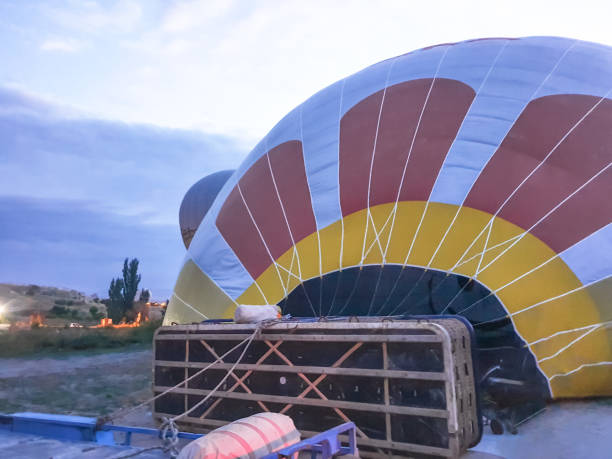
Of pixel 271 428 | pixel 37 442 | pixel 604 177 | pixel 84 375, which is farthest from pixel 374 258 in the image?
pixel 84 375

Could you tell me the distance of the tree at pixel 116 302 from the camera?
3509 centimetres

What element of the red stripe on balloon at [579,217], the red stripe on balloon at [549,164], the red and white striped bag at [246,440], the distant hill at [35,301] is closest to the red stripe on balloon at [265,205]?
the red stripe on balloon at [549,164]

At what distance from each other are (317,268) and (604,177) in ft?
9.95

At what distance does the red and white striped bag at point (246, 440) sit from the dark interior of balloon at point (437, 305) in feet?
5.94

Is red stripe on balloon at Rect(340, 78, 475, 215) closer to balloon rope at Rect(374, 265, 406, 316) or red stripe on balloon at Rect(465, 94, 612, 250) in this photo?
red stripe on balloon at Rect(465, 94, 612, 250)

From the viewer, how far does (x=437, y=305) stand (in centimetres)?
500

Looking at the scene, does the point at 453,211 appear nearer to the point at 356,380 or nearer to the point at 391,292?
the point at 391,292

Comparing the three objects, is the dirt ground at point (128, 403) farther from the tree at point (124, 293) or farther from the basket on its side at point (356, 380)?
the tree at point (124, 293)

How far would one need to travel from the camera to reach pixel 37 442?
395 cm

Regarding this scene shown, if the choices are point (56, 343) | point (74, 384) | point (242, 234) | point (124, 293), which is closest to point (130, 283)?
point (124, 293)

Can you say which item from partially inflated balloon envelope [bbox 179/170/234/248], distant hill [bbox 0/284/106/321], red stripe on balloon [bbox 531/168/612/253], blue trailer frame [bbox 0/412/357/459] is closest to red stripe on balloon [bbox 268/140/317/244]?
red stripe on balloon [bbox 531/168/612/253]

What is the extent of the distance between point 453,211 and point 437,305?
1.00 meters

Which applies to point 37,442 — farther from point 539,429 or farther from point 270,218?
point 539,429

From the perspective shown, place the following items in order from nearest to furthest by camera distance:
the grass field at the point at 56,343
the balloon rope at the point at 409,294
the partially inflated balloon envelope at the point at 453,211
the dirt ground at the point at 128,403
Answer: the dirt ground at the point at 128,403, the partially inflated balloon envelope at the point at 453,211, the balloon rope at the point at 409,294, the grass field at the point at 56,343
